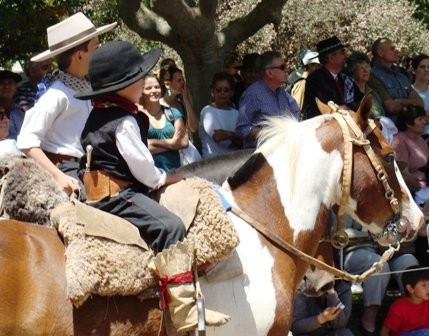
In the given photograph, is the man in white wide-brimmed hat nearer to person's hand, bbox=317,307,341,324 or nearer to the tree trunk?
person's hand, bbox=317,307,341,324

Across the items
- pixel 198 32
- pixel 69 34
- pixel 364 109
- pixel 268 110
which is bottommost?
pixel 268 110

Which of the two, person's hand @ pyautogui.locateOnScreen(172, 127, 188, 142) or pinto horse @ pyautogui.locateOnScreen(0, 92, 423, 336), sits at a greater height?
pinto horse @ pyautogui.locateOnScreen(0, 92, 423, 336)

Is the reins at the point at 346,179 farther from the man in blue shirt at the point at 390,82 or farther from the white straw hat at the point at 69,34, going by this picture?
the man in blue shirt at the point at 390,82

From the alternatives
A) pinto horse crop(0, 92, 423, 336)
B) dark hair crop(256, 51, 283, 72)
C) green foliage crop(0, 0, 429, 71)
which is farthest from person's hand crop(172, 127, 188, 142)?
green foliage crop(0, 0, 429, 71)

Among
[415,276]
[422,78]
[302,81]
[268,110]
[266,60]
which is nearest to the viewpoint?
[415,276]

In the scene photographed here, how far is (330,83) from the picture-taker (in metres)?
8.71

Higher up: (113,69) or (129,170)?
(113,69)

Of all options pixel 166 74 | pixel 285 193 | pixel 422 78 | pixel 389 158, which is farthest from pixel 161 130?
pixel 422 78

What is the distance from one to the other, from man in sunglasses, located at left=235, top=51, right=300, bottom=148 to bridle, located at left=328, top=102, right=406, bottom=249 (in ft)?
9.66

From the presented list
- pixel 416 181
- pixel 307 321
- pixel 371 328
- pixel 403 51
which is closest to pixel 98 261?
pixel 307 321

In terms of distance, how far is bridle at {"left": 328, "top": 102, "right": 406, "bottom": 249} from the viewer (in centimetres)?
458

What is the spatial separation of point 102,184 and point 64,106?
977mm

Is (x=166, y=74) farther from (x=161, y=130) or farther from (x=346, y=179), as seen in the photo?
(x=346, y=179)

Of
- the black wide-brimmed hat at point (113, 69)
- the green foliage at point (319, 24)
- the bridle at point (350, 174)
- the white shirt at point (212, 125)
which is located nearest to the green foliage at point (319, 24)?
the green foliage at point (319, 24)
